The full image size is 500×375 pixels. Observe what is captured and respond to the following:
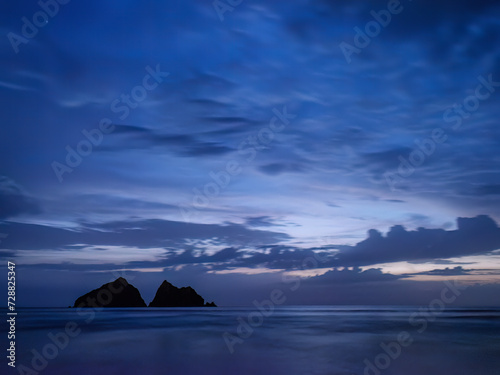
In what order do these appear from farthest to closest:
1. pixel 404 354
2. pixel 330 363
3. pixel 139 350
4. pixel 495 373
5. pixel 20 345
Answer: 1. pixel 20 345
2. pixel 139 350
3. pixel 404 354
4. pixel 330 363
5. pixel 495 373

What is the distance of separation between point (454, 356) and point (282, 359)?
36.5ft

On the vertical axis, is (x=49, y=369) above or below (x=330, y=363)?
above

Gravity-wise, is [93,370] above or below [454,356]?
above

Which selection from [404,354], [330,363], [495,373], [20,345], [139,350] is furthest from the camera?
[20,345]

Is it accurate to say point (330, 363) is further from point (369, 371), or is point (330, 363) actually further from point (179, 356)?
point (179, 356)

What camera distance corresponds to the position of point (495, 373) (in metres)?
20.8

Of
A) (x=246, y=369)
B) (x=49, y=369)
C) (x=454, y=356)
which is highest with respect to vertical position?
(x=49, y=369)

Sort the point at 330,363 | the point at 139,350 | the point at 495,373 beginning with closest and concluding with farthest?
the point at 495,373 → the point at 330,363 → the point at 139,350

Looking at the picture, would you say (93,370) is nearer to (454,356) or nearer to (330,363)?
(330,363)

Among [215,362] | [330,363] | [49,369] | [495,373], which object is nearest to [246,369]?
[215,362]

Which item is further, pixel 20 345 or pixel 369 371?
pixel 20 345

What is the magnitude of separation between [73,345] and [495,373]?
2817cm

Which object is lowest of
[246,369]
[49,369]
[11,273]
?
[246,369]

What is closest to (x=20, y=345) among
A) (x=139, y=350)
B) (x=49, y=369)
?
(x=139, y=350)
